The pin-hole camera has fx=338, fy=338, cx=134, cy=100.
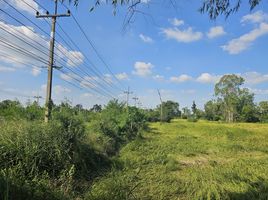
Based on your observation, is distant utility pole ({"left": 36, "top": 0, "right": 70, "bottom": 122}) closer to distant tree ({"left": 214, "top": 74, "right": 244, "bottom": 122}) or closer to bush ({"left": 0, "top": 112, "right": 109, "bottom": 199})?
bush ({"left": 0, "top": 112, "right": 109, "bottom": 199})

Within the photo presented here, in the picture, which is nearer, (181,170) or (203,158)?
(181,170)

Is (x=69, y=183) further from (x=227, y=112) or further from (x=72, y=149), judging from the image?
(x=227, y=112)

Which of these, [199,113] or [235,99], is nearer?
[235,99]

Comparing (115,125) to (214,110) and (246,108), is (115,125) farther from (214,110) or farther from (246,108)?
(214,110)

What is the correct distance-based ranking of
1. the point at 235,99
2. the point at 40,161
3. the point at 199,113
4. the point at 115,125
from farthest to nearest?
1. the point at 199,113
2. the point at 235,99
3. the point at 115,125
4. the point at 40,161

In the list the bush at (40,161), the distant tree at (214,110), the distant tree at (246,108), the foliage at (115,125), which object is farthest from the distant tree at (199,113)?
the bush at (40,161)

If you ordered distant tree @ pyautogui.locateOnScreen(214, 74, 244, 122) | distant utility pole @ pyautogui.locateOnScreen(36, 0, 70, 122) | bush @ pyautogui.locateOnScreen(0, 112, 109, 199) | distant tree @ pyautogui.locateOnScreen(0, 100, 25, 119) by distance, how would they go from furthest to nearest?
distant tree @ pyautogui.locateOnScreen(214, 74, 244, 122)
distant tree @ pyautogui.locateOnScreen(0, 100, 25, 119)
distant utility pole @ pyautogui.locateOnScreen(36, 0, 70, 122)
bush @ pyautogui.locateOnScreen(0, 112, 109, 199)

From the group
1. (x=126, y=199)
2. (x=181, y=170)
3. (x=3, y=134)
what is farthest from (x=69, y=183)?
(x=181, y=170)

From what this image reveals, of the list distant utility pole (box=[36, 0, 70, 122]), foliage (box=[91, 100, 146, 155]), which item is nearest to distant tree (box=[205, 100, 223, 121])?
foliage (box=[91, 100, 146, 155])

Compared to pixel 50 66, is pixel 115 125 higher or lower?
lower

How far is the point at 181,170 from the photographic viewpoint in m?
12.5

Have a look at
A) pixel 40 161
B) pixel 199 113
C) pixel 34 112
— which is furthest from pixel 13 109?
pixel 199 113

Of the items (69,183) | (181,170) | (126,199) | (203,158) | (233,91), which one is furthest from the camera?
(233,91)

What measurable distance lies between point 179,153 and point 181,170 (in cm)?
522
